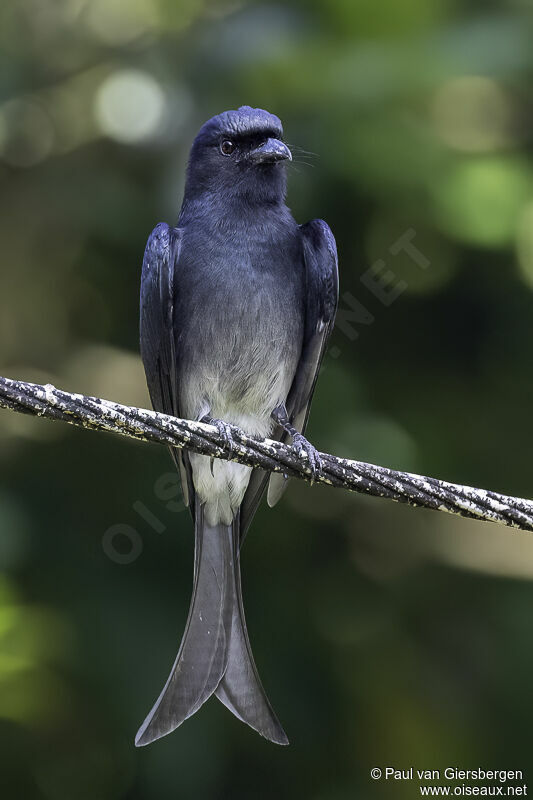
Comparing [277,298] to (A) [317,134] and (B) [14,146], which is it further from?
(B) [14,146]

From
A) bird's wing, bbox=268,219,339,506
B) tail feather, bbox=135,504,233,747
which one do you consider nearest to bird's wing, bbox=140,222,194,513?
tail feather, bbox=135,504,233,747

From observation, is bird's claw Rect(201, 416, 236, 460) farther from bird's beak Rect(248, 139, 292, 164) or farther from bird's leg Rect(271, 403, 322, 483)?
bird's beak Rect(248, 139, 292, 164)

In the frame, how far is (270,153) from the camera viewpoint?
436cm

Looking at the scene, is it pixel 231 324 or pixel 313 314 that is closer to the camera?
pixel 231 324

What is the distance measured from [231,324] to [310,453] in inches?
30.8

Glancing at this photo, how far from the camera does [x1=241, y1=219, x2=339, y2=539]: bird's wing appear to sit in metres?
4.52

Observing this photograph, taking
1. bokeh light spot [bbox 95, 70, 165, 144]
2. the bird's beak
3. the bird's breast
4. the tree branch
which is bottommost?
the tree branch

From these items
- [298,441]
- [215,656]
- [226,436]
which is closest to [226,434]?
[226,436]

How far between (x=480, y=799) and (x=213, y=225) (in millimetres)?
2851

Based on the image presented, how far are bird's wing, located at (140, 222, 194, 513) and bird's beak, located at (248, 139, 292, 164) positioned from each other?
17.9 inches

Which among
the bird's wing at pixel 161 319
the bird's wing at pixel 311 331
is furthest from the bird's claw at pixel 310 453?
the bird's wing at pixel 161 319

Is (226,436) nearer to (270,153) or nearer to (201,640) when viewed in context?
(201,640)

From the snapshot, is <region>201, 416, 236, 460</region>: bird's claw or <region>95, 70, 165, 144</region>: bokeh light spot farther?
<region>95, 70, 165, 144</region>: bokeh light spot

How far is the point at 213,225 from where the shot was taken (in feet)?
14.4
